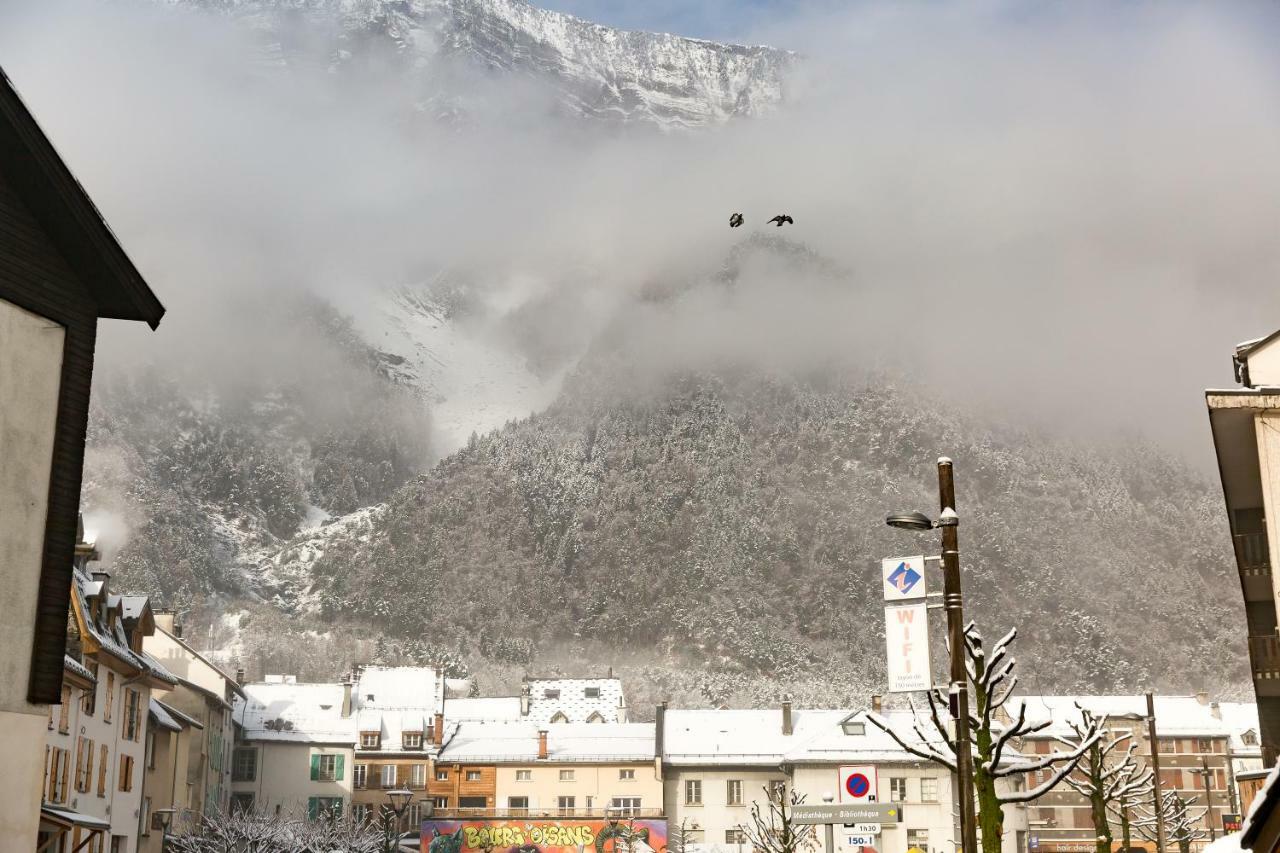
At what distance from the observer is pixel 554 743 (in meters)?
101

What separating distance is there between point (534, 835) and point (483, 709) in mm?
26836

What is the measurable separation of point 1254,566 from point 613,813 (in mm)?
65629

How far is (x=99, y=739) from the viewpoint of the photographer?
182 feet

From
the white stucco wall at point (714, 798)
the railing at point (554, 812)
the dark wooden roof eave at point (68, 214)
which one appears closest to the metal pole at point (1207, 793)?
the white stucco wall at point (714, 798)

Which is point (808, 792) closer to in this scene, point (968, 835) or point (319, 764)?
point (319, 764)

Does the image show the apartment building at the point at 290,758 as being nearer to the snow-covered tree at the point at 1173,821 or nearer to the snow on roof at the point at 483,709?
the snow on roof at the point at 483,709

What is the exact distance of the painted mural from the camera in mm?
93938

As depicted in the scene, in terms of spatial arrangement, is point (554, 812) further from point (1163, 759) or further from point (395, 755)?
point (1163, 759)

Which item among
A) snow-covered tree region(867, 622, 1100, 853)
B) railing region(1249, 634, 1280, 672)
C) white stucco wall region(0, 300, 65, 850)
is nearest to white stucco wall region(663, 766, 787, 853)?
railing region(1249, 634, 1280, 672)

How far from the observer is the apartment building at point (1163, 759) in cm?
10338

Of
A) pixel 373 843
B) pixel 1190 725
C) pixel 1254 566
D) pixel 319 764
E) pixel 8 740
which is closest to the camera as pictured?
pixel 8 740

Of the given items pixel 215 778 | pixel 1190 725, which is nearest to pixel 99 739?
pixel 215 778

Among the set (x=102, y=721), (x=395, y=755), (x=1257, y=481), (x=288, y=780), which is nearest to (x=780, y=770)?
(x=395, y=755)

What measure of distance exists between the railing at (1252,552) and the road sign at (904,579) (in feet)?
63.9
